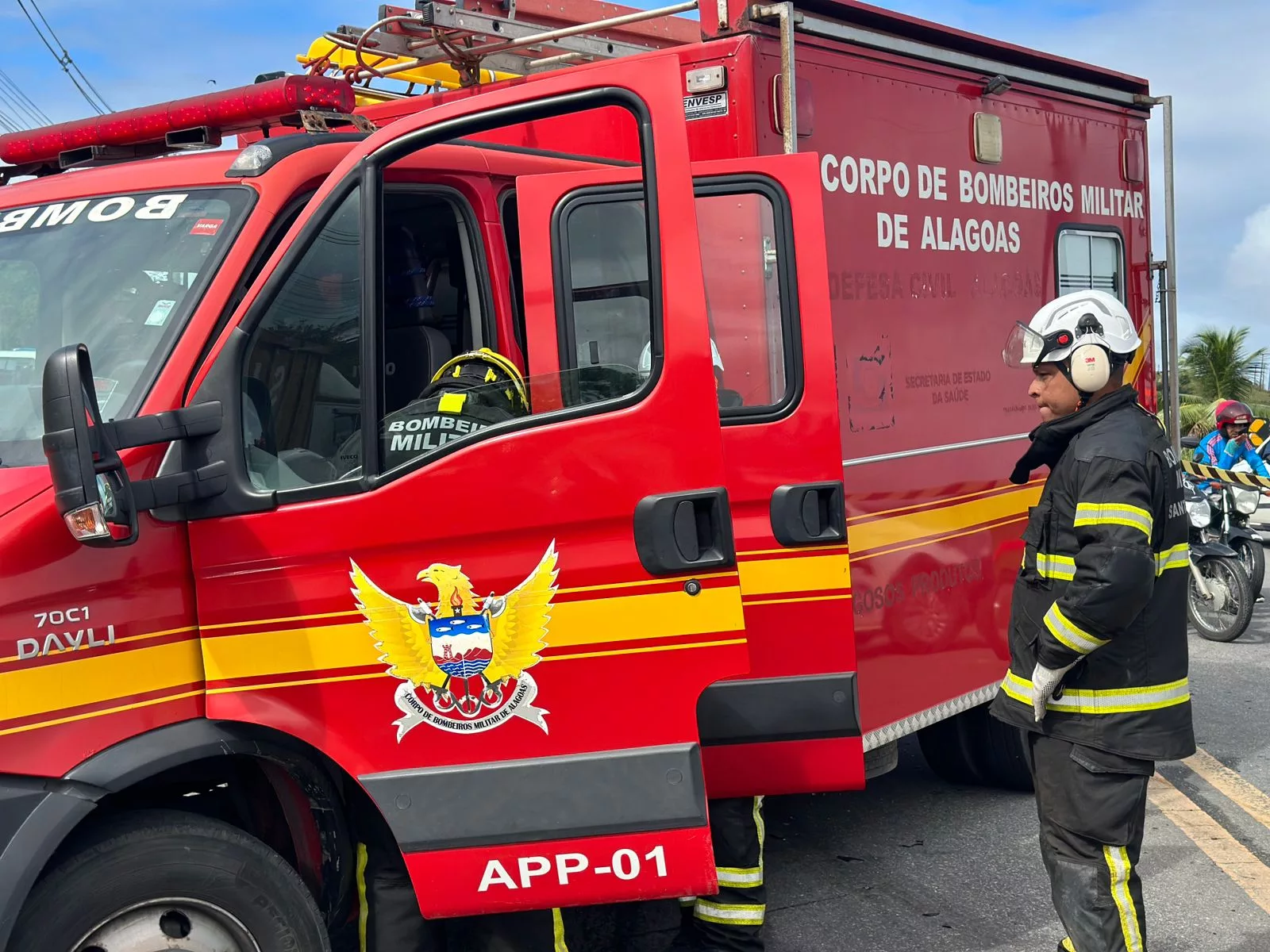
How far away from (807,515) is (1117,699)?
91 cm

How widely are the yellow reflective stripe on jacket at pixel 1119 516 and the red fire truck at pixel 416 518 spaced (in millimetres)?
644

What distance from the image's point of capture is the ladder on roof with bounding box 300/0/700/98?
3787 millimetres

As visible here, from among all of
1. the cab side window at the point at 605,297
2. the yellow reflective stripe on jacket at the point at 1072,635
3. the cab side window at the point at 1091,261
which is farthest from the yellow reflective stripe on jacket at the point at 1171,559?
the cab side window at the point at 1091,261

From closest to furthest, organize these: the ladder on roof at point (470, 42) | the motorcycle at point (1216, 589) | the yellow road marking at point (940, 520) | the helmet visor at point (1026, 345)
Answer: the helmet visor at point (1026, 345), the ladder on roof at point (470, 42), the yellow road marking at point (940, 520), the motorcycle at point (1216, 589)

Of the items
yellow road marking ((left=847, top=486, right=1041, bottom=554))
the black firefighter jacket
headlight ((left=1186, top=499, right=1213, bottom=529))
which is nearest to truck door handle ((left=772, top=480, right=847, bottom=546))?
yellow road marking ((left=847, top=486, right=1041, bottom=554))

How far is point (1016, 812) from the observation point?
5293 mm

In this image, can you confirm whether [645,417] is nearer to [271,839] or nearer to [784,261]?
[784,261]

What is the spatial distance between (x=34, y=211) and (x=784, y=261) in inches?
77.1

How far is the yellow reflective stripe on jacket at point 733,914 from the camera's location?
3.68 meters

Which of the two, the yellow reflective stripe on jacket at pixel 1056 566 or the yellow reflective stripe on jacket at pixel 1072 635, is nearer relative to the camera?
the yellow reflective stripe on jacket at pixel 1072 635

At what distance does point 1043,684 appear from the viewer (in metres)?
3.27

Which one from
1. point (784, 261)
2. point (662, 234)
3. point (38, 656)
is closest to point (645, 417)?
→ point (662, 234)

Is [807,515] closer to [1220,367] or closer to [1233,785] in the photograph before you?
[1233,785]

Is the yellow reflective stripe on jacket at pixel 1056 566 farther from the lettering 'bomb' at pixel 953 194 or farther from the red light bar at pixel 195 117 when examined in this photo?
the red light bar at pixel 195 117
